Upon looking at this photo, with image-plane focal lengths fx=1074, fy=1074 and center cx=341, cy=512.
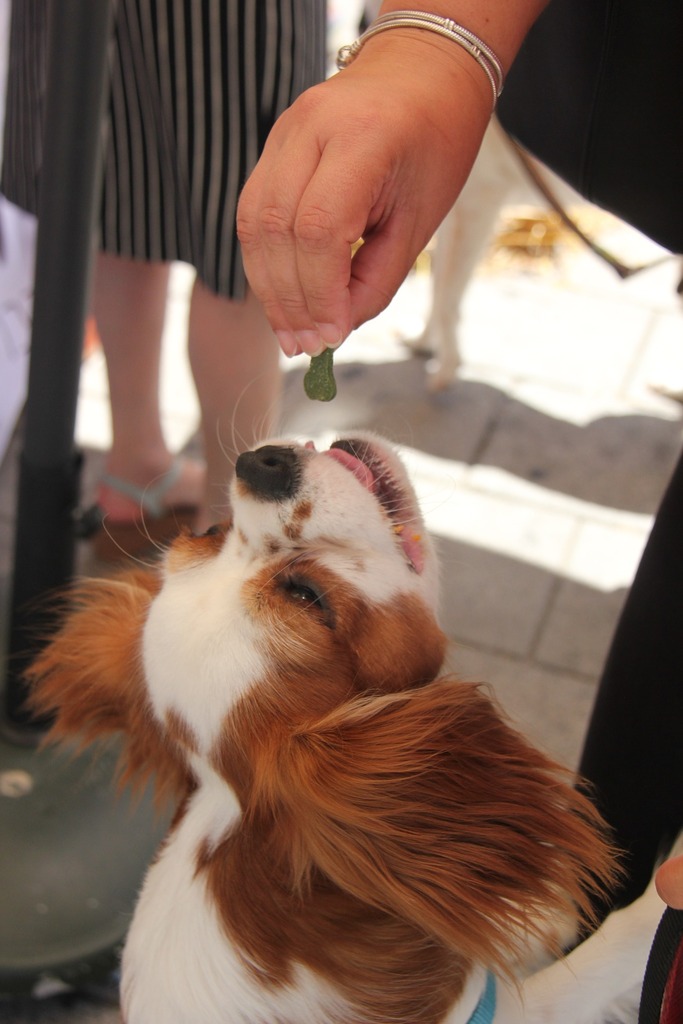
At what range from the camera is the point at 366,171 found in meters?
1.00

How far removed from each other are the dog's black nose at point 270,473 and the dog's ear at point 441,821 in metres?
0.26

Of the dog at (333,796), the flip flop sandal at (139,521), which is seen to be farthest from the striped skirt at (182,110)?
the dog at (333,796)

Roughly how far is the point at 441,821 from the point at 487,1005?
349mm

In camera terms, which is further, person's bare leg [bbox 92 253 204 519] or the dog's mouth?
person's bare leg [bbox 92 253 204 519]

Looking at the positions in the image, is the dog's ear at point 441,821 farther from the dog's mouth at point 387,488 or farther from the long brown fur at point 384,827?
the dog's mouth at point 387,488

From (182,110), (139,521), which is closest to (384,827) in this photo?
(182,110)

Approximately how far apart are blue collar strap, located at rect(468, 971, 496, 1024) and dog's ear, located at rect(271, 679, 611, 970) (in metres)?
0.20

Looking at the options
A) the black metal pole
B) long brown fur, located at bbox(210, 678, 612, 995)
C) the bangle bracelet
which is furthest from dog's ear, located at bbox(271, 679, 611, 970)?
the black metal pole

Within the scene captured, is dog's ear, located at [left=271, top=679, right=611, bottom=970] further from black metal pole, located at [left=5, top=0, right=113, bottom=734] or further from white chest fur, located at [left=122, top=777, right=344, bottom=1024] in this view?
black metal pole, located at [left=5, top=0, right=113, bottom=734]

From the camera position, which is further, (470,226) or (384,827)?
(470,226)

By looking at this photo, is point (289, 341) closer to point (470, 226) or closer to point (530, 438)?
point (470, 226)

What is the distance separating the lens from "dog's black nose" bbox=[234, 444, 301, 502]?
50.3 inches

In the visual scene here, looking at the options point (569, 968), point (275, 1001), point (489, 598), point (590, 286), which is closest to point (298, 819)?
point (275, 1001)

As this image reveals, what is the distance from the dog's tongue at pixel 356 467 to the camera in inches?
53.4
